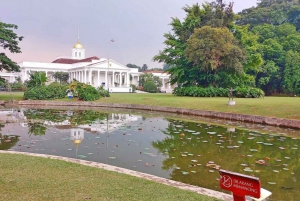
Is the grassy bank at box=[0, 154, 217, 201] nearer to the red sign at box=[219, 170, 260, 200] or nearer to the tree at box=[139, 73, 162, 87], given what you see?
the red sign at box=[219, 170, 260, 200]

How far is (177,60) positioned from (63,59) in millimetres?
47530

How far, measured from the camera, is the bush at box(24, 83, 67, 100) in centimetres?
2812

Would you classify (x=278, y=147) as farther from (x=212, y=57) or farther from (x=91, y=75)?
(x=91, y=75)

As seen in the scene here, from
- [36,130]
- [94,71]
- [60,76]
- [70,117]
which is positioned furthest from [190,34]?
[60,76]

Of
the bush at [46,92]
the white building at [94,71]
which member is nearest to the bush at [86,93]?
the bush at [46,92]

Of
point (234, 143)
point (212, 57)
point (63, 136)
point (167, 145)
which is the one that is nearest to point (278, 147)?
point (234, 143)

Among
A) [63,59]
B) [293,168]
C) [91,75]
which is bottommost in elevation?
[293,168]

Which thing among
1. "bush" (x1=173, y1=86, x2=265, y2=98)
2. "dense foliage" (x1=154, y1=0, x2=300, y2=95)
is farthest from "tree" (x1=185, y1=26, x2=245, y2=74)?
"bush" (x1=173, y1=86, x2=265, y2=98)

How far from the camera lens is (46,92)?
28656 millimetres

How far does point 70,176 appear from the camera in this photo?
→ 4680 millimetres

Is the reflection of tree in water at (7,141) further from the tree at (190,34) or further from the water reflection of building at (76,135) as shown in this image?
the tree at (190,34)

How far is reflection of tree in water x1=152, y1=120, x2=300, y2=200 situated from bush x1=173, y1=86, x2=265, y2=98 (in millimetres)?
18173

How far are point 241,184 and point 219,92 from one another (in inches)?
1116

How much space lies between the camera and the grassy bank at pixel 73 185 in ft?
12.5
